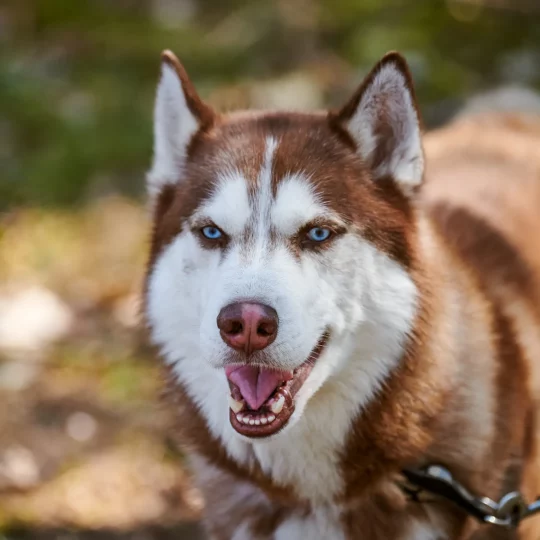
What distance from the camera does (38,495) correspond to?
3814 mm

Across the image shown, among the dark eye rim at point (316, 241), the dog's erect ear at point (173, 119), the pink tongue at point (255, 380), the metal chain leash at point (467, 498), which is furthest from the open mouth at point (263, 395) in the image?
the dog's erect ear at point (173, 119)

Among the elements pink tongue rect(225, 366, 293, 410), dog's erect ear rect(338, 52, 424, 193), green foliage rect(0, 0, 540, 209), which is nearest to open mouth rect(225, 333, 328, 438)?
pink tongue rect(225, 366, 293, 410)

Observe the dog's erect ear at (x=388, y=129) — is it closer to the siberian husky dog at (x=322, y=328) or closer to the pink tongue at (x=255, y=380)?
the siberian husky dog at (x=322, y=328)

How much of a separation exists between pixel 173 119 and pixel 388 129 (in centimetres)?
72

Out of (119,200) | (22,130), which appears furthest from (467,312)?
(22,130)

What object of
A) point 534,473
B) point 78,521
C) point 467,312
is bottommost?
point 78,521

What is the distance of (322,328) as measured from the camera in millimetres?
2531

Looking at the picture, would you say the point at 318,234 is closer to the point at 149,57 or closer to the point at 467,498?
the point at 467,498

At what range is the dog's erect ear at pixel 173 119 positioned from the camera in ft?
9.60

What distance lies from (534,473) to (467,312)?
1.97 feet

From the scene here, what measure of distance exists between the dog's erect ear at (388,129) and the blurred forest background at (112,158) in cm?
84

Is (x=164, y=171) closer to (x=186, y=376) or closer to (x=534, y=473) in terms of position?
(x=186, y=376)

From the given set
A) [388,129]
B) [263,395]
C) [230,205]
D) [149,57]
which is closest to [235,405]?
[263,395]

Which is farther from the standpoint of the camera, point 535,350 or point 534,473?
point 535,350
